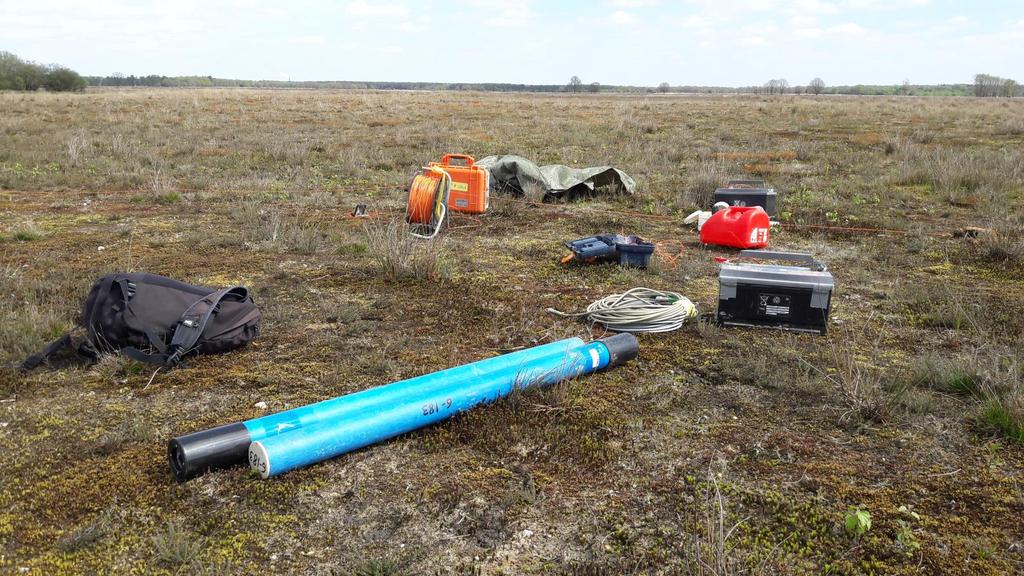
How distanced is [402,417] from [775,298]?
283 cm

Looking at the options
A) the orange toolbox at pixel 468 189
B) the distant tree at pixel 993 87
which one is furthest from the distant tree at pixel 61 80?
the distant tree at pixel 993 87

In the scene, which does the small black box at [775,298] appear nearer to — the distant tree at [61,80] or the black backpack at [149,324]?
the black backpack at [149,324]

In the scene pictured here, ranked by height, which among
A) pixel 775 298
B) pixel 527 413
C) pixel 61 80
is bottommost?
pixel 527 413

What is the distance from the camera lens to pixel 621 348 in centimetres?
407

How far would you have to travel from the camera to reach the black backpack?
394 cm

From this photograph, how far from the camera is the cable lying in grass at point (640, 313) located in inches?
183

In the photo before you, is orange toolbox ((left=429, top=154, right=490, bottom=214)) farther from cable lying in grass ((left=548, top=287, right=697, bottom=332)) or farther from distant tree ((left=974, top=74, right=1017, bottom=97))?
distant tree ((left=974, top=74, right=1017, bottom=97))

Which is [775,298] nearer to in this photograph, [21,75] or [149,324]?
[149,324]

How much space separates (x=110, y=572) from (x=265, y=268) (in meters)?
4.20

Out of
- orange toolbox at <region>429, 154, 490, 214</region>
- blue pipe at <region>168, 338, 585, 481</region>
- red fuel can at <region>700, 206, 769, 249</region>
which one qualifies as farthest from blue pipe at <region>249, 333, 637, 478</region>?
orange toolbox at <region>429, 154, 490, 214</region>

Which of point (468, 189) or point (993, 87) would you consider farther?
point (993, 87)

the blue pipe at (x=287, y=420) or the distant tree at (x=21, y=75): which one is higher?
the distant tree at (x=21, y=75)

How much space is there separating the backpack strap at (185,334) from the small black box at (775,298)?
330cm

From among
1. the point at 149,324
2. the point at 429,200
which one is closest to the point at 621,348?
the point at 149,324
